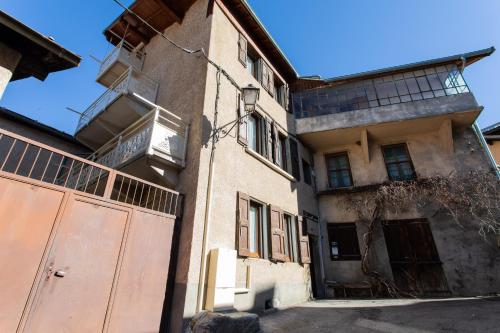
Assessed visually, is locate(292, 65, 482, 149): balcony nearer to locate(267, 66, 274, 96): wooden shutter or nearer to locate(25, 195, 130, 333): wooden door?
locate(267, 66, 274, 96): wooden shutter

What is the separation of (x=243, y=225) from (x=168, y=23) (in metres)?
8.70

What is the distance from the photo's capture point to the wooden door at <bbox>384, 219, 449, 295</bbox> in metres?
8.59

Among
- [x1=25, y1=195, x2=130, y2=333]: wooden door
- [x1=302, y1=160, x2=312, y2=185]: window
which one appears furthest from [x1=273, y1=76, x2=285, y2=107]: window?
[x1=25, y1=195, x2=130, y2=333]: wooden door

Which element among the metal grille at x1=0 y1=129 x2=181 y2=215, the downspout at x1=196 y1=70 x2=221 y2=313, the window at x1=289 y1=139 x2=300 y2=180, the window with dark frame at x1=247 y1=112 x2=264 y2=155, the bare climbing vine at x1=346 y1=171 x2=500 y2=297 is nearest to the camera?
the downspout at x1=196 y1=70 x2=221 y2=313

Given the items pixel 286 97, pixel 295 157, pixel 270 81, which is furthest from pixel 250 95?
pixel 286 97

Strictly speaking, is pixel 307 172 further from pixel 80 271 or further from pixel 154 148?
pixel 80 271

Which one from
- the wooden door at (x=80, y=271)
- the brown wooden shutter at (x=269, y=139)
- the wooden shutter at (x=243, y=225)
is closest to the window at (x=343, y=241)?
the brown wooden shutter at (x=269, y=139)

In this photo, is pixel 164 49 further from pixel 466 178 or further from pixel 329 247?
pixel 466 178

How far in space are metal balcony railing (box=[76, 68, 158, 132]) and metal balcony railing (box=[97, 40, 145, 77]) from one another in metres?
1.68

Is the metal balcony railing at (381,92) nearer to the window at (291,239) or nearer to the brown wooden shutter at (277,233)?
the window at (291,239)

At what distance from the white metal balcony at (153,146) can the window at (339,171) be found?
7480mm

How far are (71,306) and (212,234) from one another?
2571mm

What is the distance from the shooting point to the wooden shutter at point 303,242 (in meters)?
8.28

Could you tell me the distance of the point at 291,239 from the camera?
8.34m
